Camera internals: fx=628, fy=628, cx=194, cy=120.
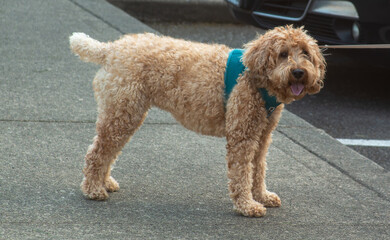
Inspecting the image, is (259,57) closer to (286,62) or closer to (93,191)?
(286,62)

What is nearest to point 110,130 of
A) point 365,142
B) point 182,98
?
point 182,98

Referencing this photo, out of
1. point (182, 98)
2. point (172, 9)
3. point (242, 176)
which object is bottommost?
point (172, 9)

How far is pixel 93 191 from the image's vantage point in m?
4.36

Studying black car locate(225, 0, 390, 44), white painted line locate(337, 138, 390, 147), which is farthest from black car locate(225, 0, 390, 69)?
white painted line locate(337, 138, 390, 147)

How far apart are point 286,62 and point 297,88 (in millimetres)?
182

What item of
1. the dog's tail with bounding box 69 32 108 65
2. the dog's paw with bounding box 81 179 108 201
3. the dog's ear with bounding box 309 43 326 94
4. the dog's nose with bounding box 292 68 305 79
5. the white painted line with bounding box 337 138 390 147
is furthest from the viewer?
the white painted line with bounding box 337 138 390 147

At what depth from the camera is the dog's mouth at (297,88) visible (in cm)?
403

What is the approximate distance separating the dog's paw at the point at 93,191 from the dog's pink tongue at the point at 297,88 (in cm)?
149

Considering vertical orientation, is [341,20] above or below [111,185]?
above

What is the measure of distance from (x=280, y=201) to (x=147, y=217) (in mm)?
1024

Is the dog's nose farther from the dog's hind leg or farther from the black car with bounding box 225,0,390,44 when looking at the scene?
the black car with bounding box 225,0,390,44

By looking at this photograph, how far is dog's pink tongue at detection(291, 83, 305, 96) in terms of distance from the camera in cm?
403

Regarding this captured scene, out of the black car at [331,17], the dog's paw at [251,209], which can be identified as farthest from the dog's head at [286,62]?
the black car at [331,17]

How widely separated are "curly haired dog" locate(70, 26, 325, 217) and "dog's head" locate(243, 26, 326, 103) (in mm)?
20
